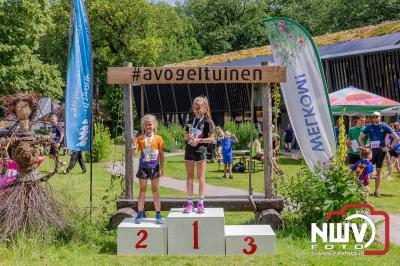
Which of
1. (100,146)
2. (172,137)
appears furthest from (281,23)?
(172,137)

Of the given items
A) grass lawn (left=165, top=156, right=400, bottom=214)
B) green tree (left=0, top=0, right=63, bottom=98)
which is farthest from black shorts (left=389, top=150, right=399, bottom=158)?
green tree (left=0, top=0, right=63, bottom=98)

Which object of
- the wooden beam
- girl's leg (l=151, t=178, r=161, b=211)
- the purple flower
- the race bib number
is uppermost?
the purple flower

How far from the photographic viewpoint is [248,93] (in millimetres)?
34062

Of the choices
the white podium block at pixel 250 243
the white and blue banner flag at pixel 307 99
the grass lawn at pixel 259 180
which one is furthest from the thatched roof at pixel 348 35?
the white podium block at pixel 250 243

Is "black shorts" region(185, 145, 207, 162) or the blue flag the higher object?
the blue flag

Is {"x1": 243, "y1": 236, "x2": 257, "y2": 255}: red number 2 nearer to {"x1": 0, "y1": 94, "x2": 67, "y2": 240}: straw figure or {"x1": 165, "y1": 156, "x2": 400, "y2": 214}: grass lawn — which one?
{"x1": 0, "y1": 94, "x2": 67, "y2": 240}: straw figure

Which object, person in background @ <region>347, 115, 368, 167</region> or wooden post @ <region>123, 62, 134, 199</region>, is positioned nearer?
wooden post @ <region>123, 62, 134, 199</region>

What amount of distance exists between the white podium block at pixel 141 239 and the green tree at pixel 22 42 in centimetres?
2584

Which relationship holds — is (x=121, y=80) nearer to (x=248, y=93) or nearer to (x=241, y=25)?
(x=248, y=93)

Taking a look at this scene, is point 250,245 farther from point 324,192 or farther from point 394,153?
point 394,153

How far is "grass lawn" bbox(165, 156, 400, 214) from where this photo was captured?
11423mm

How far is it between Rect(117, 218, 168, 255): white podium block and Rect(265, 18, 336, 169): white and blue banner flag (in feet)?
9.01

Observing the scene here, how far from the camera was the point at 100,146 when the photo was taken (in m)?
22.2

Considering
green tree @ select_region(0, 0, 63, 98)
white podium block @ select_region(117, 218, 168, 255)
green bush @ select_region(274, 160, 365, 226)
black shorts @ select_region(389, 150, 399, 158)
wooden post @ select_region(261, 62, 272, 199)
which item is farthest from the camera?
green tree @ select_region(0, 0, 63, 98)
